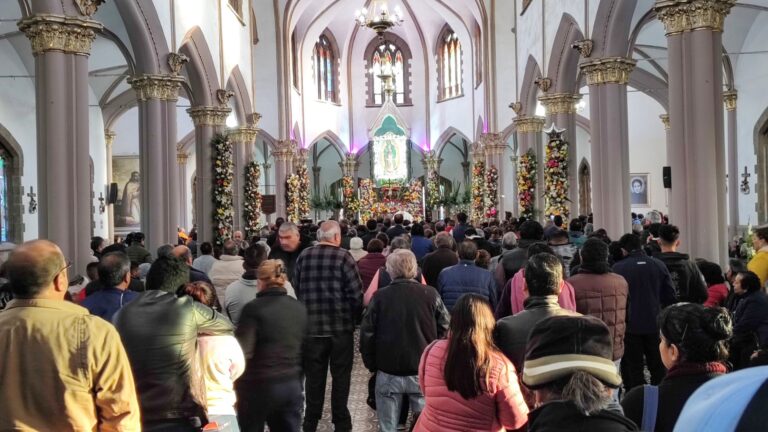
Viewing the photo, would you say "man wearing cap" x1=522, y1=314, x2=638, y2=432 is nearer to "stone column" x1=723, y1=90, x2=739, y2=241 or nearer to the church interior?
the church interior

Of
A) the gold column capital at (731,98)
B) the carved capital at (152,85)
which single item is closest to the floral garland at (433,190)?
the gold column capital at (731,98)

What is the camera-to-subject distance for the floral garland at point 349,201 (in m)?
37.5

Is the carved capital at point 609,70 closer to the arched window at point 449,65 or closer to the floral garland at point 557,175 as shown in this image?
the floral garland at point 557,175

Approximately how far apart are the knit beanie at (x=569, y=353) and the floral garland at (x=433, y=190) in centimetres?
3533

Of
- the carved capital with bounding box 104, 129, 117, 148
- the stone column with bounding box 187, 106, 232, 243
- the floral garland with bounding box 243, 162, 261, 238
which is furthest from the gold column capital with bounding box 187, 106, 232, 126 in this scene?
the carved capital with bounding box 104, 129, 117, 148

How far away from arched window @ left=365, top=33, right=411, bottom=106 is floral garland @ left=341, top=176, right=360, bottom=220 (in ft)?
17.9

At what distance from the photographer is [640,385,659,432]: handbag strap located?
2.70 metres

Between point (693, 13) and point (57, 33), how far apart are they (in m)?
8.67

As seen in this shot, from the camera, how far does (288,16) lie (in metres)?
31.0

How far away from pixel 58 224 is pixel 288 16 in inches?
848

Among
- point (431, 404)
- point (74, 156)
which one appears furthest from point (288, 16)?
point (431, 404)

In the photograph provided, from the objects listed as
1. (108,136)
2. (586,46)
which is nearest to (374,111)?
(108,136)

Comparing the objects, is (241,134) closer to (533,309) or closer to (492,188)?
(492,188)

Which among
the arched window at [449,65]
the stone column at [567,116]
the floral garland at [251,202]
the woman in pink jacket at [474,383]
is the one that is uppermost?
the arched window at [449,65]
